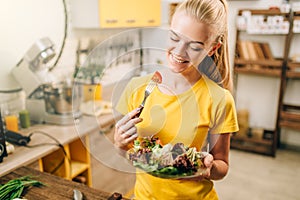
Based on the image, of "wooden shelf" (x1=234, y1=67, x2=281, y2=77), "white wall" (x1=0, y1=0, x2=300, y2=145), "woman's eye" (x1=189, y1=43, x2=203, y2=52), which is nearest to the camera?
"woman's eye" (x1=189, y1=43, x2=203, y2=52)

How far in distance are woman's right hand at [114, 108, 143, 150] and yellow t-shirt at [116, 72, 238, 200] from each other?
2cm

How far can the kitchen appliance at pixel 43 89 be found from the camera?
5.84ft

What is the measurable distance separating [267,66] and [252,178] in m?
1.27

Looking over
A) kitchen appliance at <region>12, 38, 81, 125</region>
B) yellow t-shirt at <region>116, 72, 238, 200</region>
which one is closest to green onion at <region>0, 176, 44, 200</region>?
yellow t-shirt at <region>116, 72, 238, 200</region>

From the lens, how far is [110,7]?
7.36ft

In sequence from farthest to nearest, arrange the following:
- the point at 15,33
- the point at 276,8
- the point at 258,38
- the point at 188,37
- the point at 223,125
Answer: the point at 258,38
the point at 276,8
the point at 15,33
the point at 223,125
the point at 188,37

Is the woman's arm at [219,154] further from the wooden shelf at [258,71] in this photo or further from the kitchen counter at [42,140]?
the wooden shelf at [258,71]

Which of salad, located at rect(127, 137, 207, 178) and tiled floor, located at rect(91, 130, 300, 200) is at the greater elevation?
salad, located at rect(127, 137, 207, 178)

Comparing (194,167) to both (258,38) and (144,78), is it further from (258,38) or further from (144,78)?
(258,38)

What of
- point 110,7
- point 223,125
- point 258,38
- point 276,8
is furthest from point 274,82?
point 223,125

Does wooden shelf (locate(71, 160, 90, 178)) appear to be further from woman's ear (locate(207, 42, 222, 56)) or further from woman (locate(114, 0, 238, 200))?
woman's ear (locate(207, 42, 222, 56))

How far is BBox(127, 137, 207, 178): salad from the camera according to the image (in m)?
0.64

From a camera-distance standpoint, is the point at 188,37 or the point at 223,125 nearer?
the point at 188,37

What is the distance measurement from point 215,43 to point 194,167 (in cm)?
29
